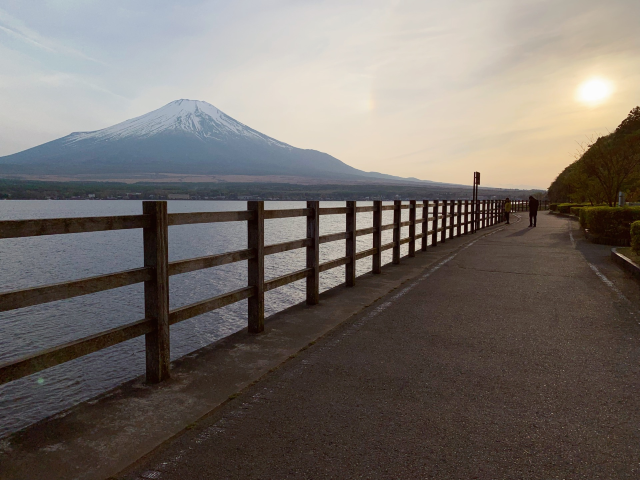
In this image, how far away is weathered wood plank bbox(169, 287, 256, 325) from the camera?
4727mm

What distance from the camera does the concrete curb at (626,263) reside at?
10.4 meters

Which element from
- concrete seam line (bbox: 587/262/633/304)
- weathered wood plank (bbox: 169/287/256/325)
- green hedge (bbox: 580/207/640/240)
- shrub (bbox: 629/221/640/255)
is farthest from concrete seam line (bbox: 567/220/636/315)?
green hedge (bbox: 580/207/640/240)

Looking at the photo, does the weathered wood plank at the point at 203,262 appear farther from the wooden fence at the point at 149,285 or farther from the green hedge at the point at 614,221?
the green hedge at the point at 614,221

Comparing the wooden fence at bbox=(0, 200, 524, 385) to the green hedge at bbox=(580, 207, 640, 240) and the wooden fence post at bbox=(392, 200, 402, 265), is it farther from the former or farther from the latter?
the green hedge at bbox=(580, 207, 640, 240)

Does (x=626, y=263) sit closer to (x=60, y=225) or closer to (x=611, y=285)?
(x=611, y=285)

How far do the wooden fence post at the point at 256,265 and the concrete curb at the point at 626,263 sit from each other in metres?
8.16

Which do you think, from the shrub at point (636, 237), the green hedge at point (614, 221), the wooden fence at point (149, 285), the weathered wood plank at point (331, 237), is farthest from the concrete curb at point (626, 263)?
the wooden fence at point (149, 285)

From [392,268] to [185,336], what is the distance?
4894mm

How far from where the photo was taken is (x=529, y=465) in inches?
123

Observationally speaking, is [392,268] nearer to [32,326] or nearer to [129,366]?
[129,366]

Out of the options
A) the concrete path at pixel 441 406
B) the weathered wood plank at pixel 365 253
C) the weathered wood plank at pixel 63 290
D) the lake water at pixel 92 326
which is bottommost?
the lake water at pixel 92 326

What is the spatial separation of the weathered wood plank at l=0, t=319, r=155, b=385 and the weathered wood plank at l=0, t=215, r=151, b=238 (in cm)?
83

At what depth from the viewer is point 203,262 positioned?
5121mm

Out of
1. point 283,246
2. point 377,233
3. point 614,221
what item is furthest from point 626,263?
point 283,246
